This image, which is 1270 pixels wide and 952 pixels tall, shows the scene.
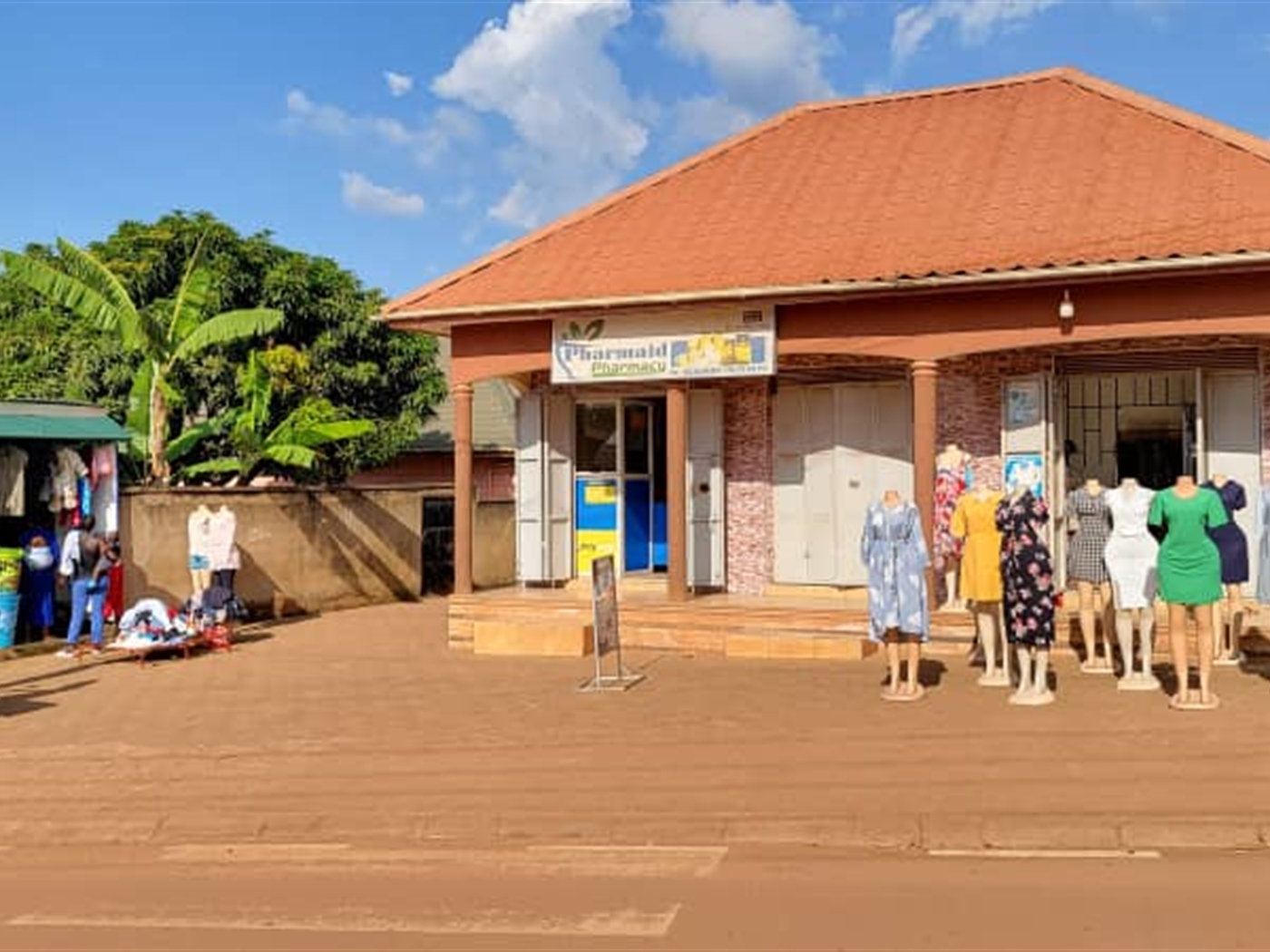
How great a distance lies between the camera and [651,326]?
13.0m

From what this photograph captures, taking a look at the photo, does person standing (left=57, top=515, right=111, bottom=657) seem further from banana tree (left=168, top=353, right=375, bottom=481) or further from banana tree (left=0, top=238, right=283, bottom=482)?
banana tree (left=168, top=353, right=375, bottom=481)

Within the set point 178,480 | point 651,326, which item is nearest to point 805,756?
point 651,326

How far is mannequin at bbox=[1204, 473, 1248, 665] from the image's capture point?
10.1 meters

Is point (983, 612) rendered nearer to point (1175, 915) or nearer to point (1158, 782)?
point (1158, 782)

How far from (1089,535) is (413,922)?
6856 millimetres

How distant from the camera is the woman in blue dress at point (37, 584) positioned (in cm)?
1389

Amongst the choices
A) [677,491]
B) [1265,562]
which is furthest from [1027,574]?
[677,491]

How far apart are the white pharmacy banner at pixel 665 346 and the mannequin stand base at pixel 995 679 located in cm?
367

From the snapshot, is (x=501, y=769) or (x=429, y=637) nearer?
(x=501, y=769)

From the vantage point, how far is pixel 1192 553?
352 inches

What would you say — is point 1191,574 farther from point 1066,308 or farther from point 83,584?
point 83,584

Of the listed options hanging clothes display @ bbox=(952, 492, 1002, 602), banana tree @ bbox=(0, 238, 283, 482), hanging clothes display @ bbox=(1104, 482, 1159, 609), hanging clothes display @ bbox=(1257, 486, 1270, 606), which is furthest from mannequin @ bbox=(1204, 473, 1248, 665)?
banana tree @ bbox=(0, 238, 283, 482)

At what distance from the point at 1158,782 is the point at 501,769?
3848 millimetres

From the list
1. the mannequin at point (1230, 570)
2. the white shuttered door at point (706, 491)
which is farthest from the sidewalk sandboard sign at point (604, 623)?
the mannequin at point (1230, 570)
